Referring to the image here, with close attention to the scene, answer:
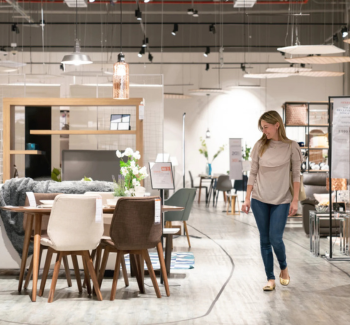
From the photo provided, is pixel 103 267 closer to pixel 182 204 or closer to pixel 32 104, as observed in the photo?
pixel 182 204

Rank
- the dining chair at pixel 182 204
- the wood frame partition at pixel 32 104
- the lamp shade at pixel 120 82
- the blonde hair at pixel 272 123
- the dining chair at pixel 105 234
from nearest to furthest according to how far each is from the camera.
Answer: the blonde hair at pixel 272 123 < the dining chair at pixel 105 234 < the lamp shade at pixel 120 82 < the dining chair at pixel 182 204 < the wood frame partition at pixel 32 104

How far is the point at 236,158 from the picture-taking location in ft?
42.9

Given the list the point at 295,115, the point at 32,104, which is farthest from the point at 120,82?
the point at 295,115

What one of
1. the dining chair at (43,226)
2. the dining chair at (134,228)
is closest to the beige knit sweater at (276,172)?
the dining chair at (134,228)

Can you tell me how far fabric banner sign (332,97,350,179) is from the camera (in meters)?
5.99

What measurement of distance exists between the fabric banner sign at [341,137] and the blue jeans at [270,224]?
1.64 metres

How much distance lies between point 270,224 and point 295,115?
760cm

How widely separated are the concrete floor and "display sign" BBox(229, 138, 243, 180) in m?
6.46

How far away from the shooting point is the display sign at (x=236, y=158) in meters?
13.0

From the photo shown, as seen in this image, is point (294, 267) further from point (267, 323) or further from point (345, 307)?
point (267, 323)

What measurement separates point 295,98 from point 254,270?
38.5 ft

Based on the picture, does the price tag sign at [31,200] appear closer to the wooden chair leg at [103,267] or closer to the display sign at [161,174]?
the wooden chair leg at [103,267]

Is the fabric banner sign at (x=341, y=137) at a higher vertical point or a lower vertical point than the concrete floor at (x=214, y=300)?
higher

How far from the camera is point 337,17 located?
15531 millimetres
